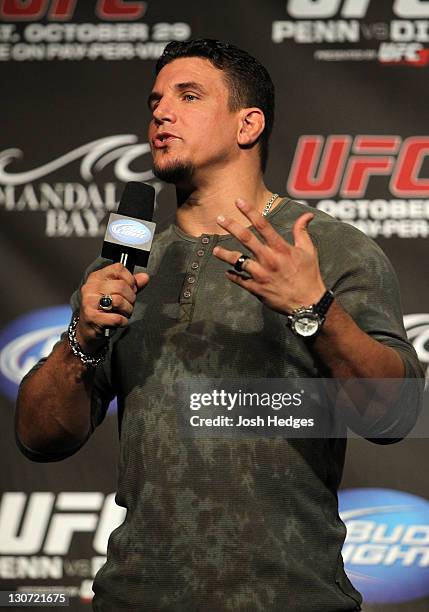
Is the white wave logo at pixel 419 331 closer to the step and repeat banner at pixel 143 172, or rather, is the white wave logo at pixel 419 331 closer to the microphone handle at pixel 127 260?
the step and repeat banner at pixel 143 172

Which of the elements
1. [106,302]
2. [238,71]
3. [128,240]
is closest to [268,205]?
[238,71]

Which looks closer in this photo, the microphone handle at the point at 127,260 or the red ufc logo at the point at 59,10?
the microphone handle at the point at 127,260

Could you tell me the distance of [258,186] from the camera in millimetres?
1764

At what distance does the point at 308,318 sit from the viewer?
131 centimetres

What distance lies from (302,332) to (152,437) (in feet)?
1.09

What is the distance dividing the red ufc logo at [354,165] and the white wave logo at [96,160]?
0.40 metres

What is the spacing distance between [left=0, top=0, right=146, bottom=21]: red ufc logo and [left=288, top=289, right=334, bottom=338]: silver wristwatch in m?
1.49

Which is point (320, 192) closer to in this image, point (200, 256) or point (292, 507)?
point (200, 256)

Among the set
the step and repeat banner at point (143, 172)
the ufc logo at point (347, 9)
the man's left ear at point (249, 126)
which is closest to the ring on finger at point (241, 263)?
the man's left ear at point (249, 126)

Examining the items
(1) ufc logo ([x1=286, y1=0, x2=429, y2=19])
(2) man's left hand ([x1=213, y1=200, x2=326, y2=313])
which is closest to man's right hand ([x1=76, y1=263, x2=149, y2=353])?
(2) man's left hand ([x1=213, y1=200, x2=326, y2=313])

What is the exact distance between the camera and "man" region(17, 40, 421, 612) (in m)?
1.35

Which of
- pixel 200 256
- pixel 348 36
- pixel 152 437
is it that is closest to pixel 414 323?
pixel 348 36

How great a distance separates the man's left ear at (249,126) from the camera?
1.78 metres

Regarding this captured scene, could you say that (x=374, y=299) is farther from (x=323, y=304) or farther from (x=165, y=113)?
(x=165, y=113)
